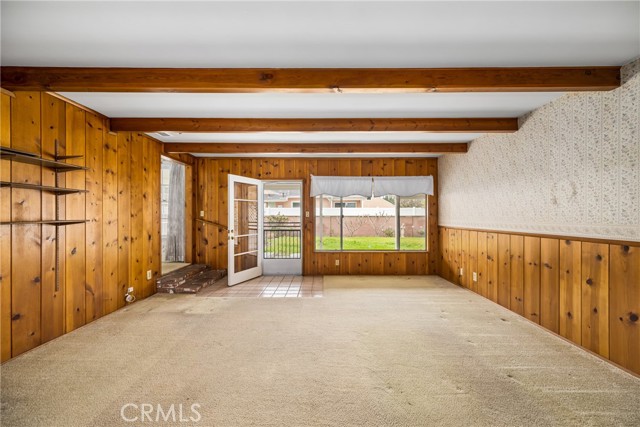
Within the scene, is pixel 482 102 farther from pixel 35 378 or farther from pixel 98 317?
pixel 98 317

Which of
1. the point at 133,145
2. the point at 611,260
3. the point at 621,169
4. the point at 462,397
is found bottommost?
the point at 462,397

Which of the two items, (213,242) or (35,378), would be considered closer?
(35,378)

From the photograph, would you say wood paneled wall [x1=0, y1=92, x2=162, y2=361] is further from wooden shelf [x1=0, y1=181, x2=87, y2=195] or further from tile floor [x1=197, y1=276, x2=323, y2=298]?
tile floor [x1=197, y1=276, x2=323, y2=298]

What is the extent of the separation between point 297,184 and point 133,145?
2.80 meters

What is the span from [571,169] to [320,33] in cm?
263

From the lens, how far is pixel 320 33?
189cm

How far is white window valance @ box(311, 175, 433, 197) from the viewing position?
228 inches

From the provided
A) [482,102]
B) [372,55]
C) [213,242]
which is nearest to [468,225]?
[482,102]

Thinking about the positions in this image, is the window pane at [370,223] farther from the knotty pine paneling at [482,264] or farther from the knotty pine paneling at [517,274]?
the knotty pine paneling at [517,274]

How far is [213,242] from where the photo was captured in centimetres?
589

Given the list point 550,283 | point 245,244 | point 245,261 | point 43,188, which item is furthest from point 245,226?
point 550,283

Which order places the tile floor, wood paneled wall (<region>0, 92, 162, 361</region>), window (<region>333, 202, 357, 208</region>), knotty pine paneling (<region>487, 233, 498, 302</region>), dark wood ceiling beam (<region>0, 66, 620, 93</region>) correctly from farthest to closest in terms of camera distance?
window (<region>333, 202, 357, 208</region>) < the tile floor < knotty pine paneling (<region>487, 233, 498, 302</region>) < wood paneled wall (<region>0, 92, 162, 361</region>) < dark wood ceiling beam (<region>0, 66, 620, 93</region>)

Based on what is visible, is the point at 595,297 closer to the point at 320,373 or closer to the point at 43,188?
the point at 320,373

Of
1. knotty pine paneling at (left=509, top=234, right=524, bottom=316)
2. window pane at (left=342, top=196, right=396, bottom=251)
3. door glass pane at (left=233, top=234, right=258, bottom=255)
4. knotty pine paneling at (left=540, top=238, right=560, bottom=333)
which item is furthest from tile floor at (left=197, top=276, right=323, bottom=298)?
knotty pine paneling at (left=540, top=238, right=560, bottom=333)
